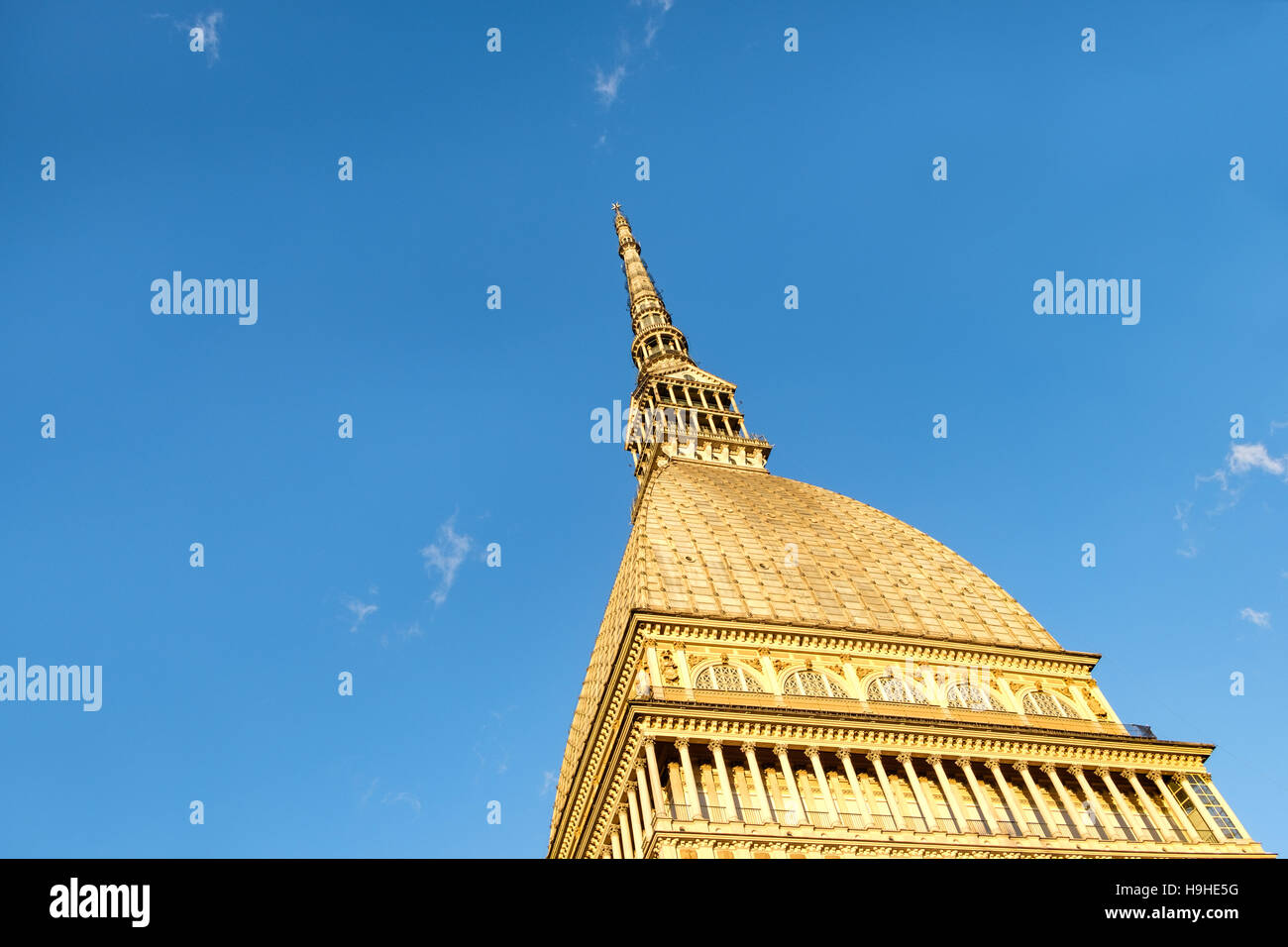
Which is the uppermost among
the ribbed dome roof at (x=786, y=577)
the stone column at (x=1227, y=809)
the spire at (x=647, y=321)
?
the spire at (x=647, y=321)

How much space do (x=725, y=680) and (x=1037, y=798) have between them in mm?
16917

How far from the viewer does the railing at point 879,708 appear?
56531 millimetres

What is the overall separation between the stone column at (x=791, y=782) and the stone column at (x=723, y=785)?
2780 millimetres

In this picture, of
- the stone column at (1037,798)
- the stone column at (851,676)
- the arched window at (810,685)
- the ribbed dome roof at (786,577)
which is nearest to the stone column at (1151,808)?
the stone column at (1037,798)

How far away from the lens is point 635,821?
171ft

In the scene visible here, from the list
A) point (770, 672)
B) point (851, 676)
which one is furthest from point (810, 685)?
point (851, 676)

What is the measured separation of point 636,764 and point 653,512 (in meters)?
28.0

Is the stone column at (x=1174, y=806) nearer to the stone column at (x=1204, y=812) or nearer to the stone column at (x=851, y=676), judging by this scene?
the stone column at (x=1204, y=812)

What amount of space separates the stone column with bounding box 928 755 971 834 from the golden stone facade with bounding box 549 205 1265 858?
99 millimetres

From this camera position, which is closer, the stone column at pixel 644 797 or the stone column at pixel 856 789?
the stone column at pixel 644 797

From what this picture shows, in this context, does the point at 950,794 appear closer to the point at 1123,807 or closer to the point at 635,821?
the point at 1123,807

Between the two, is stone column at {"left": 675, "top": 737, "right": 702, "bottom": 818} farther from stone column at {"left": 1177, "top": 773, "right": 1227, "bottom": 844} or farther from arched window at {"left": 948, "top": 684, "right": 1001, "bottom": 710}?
stone column at {"left": 1177, "top": 773, "right": 1227, "bottom": 844}
